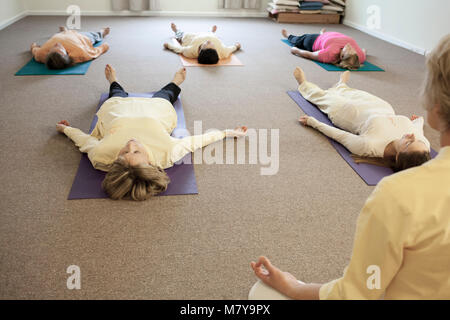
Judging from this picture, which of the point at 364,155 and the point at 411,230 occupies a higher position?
the point at 411,230

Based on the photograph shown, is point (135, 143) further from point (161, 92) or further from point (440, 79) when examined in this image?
point (440, 79)

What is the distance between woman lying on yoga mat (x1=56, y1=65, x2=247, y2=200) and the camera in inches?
68.9

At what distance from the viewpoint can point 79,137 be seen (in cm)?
219

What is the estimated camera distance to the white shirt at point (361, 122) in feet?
7.11

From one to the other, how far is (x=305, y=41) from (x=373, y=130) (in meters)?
2.42

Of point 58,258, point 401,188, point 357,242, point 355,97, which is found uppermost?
point 401,188

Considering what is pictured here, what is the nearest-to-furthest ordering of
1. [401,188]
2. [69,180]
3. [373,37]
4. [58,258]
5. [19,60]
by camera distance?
[401,188] → [58,258] → [69,180] → [19,60] → [373,37]

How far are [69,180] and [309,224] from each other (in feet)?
4.10

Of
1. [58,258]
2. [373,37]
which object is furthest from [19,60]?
[373,37]

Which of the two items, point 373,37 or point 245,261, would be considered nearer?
point 245,261

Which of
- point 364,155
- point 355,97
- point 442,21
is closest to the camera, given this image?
point 364,155

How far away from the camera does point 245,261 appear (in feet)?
4.85

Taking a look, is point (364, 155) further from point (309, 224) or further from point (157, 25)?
point (157, 25)

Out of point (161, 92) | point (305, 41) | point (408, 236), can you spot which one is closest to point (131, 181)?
point (161, 92)
